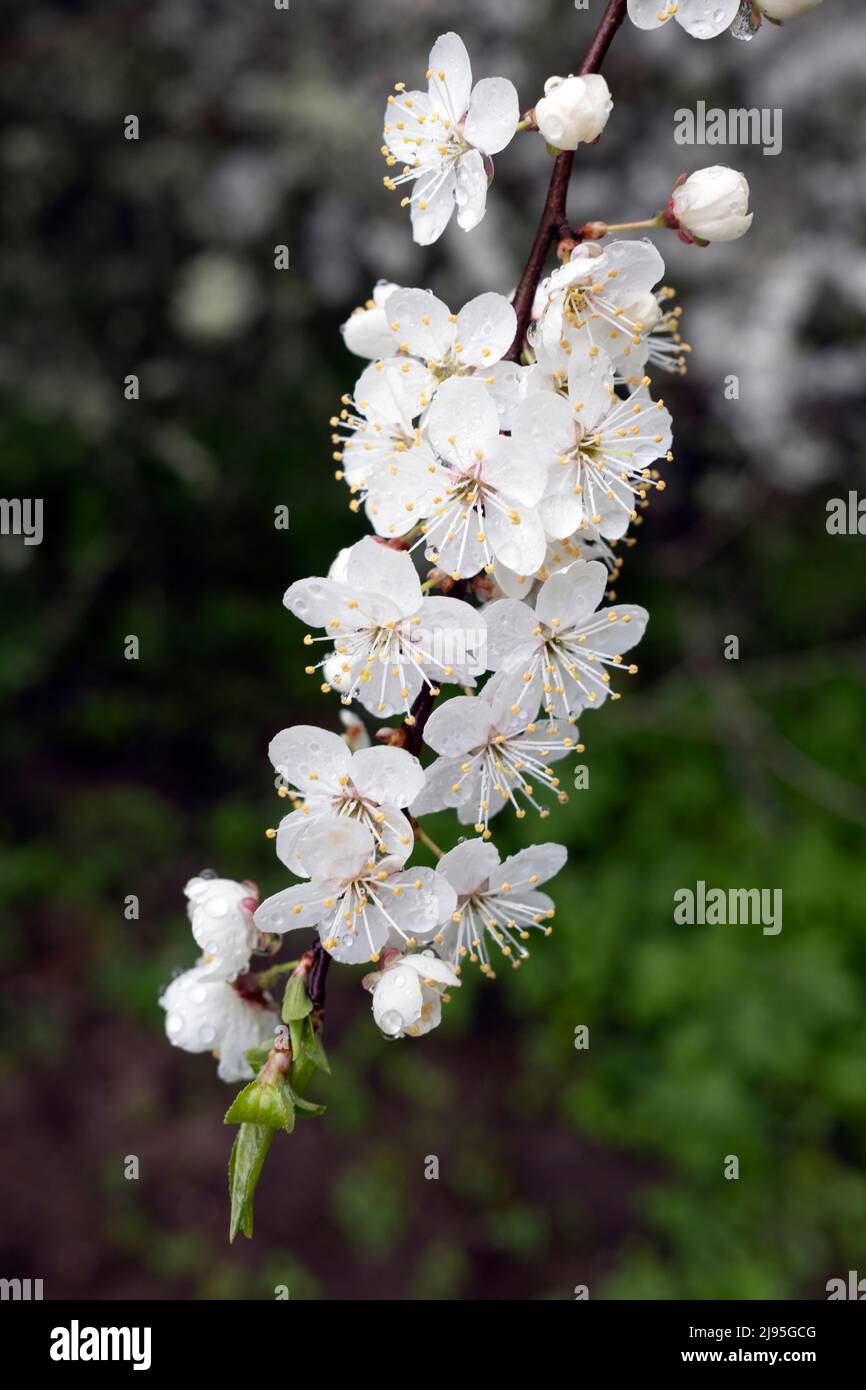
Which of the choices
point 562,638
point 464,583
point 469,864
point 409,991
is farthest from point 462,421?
point 409,991

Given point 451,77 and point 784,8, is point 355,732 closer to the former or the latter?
point 451,77

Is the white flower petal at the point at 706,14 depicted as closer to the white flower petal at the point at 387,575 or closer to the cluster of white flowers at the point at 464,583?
→ the cluster of white flowers at the point at 464,583

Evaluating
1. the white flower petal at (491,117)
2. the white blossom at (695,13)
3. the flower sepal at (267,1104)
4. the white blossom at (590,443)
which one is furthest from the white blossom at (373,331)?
the flower sepal at (267,1104)

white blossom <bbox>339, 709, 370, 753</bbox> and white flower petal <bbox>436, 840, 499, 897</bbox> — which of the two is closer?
white flower petal <bbox>436, 840, 499, 897</bbox>

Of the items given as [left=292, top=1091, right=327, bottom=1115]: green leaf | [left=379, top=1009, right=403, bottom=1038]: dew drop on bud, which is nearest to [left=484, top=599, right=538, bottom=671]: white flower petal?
[left=379, top=1009, right=403, bottom=1038]: dew drop on bud

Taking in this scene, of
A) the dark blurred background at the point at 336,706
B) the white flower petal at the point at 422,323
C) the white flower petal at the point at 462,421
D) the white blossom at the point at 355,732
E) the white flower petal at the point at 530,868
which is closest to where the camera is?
the white flower petal at the point at 462,421

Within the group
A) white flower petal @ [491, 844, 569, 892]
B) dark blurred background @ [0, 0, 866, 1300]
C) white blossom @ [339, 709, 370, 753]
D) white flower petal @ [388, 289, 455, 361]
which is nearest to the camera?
white flower petal @ [388, 289, 455, 361]

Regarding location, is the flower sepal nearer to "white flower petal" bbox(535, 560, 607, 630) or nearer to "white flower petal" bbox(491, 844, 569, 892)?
"white flower petal" bbox(491, 844, 569, 892)
